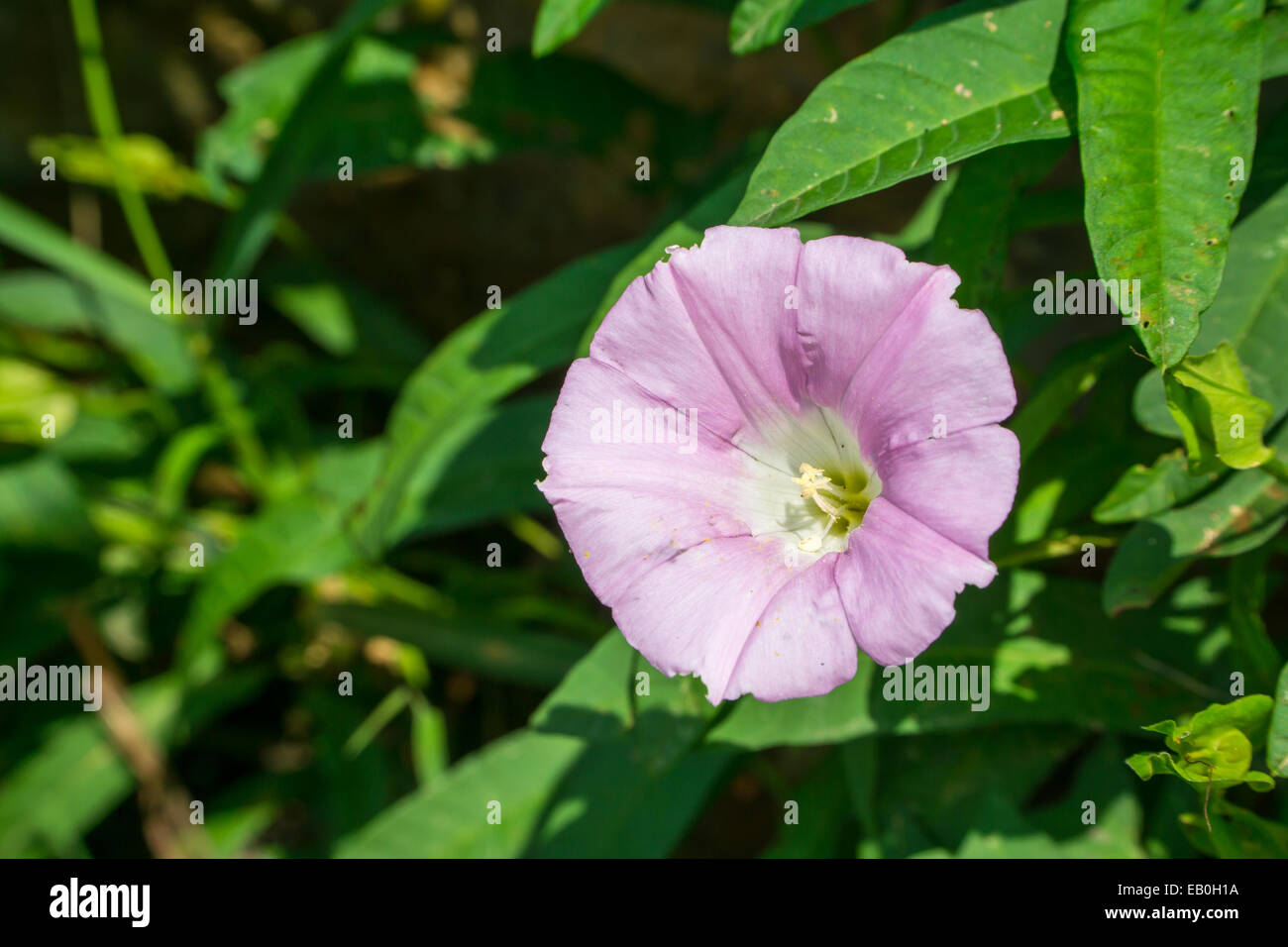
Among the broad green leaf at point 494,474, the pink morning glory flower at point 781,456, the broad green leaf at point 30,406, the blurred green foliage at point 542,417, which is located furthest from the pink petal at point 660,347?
the broad green leaf at point 30,406

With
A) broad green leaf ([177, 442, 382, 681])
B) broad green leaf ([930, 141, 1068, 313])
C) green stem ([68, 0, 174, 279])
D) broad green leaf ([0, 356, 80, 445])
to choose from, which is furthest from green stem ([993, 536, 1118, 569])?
broad green leaf ([0, 356, 80, 445])

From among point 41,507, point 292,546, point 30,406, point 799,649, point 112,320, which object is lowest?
point 799,649

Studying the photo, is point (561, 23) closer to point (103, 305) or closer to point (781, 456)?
point (781, 456)

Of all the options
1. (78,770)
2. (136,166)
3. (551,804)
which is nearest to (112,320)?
(136,166)

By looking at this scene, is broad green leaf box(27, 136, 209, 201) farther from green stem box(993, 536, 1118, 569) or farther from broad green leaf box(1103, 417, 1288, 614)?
broad green leaf box(1103, 417, 1288, 614)

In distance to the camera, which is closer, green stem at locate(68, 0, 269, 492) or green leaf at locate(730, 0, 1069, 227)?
green leaf at locate(730, 0, 1069, 227)
